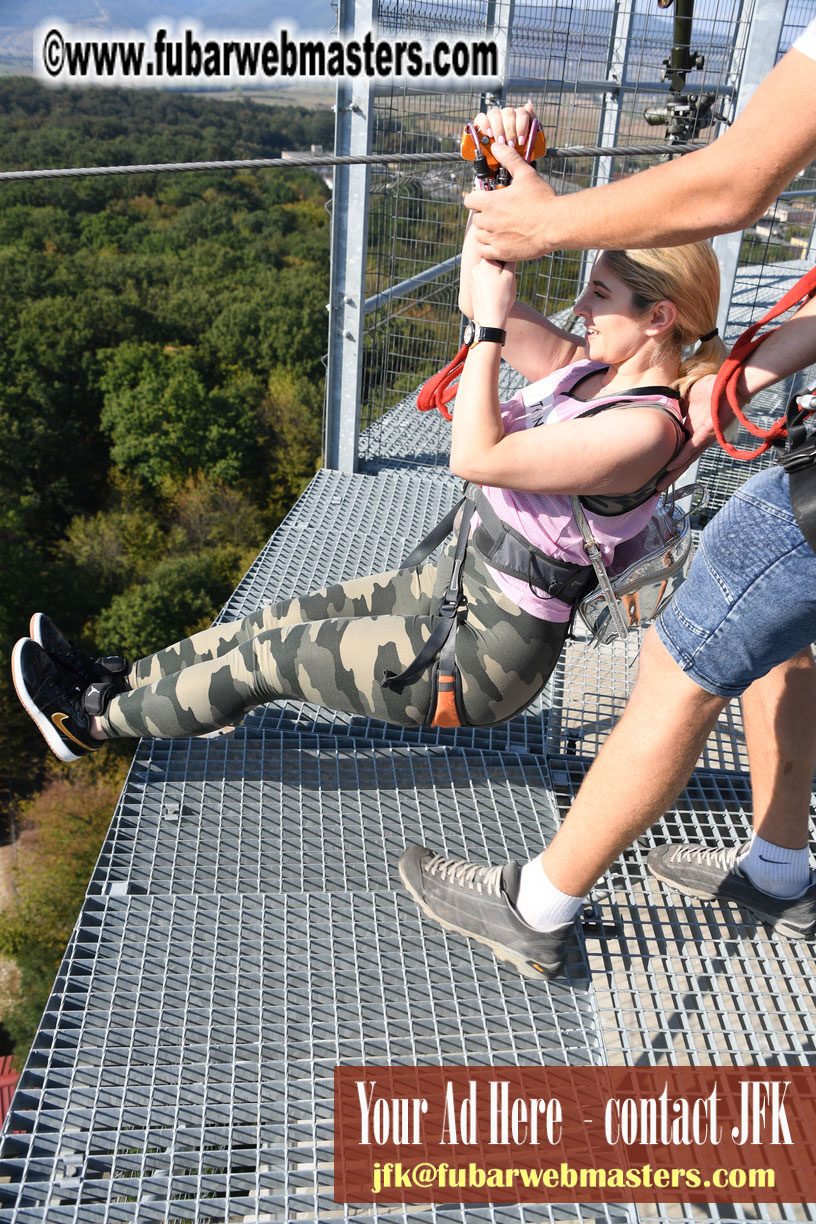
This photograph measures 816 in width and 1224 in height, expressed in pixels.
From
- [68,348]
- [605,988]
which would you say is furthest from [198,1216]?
[68,348]

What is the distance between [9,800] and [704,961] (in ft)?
75.7

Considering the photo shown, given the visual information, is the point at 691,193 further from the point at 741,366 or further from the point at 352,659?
the point at 352,659

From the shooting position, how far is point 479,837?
2506 mm

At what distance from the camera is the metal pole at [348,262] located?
12.7ft

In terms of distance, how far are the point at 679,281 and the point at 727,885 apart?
1.40 meters

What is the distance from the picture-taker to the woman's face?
6.18 ft

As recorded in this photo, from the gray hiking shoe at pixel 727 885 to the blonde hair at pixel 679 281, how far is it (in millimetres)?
1140

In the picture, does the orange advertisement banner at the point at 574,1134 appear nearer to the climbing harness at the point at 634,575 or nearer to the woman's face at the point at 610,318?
the climbing harness at the point at 634,575

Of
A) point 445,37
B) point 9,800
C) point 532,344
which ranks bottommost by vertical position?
point 9,800

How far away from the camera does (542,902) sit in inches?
79.0

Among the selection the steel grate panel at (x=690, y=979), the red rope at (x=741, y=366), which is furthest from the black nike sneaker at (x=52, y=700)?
the red rope at (x=741, y=366)

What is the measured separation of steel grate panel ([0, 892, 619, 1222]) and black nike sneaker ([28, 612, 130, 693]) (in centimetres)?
68

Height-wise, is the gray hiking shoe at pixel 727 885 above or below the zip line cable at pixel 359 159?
below

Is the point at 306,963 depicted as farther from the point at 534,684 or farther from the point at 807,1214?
the point at 807,1214
